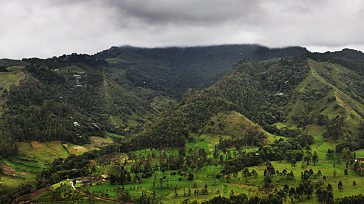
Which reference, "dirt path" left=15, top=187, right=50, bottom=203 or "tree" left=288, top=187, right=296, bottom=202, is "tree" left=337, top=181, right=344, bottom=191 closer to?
"tree" left=288, top=187, right=296, bottom=202

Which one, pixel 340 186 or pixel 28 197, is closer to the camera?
pixel 340 186

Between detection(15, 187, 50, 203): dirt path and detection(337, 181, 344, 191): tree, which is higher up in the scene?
detection(337, 181, 344, 191): tree

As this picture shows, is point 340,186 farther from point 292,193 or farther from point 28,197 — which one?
point 28,197

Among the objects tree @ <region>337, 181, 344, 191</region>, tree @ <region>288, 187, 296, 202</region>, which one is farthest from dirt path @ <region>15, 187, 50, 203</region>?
tree @ <region>337, 181, 344, 191</region>

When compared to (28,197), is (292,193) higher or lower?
higher

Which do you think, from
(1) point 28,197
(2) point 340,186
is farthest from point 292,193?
(1) point 28,197

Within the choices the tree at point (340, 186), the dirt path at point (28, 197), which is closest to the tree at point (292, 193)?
the tree at point (340, 186)

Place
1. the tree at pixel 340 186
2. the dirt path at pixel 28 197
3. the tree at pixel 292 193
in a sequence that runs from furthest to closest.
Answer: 1. the dirt path at pixel 28 197
2. the tree at pixel 340 186
3. the tree at pixel 292 193

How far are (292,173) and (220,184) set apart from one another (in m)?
34.1

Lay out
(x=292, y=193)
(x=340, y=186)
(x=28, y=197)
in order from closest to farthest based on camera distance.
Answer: (x=292, y=193)
(x=340, y=186)
(x=28, y=197)

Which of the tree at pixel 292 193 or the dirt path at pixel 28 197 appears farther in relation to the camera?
the dirt path at pixel 28 197

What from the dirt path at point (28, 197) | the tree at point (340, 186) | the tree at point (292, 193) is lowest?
the dirt path at point (28, 197)

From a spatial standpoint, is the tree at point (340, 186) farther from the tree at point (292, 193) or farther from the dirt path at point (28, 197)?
the dirt path at point (28, 197)

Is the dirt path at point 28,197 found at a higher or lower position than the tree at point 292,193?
lower
